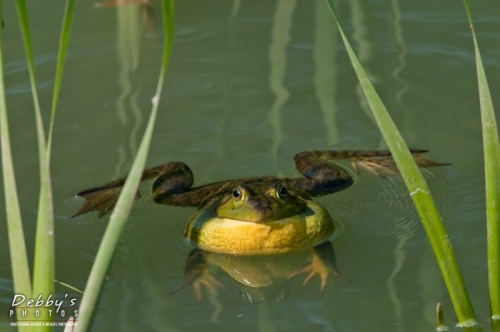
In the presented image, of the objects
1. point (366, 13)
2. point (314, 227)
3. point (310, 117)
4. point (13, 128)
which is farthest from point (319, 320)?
point (366, 13)

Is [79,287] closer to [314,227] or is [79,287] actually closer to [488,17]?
[314,227]

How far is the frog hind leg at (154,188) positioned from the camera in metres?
3.90

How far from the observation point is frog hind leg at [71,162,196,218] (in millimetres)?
3896

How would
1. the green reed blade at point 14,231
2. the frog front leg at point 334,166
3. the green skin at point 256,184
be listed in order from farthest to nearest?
the frog front leg at point 334,166 < the green skin at point 256,184 < the green reed blade at point 14,231

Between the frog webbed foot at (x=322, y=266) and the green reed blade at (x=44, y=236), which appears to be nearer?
the green reed blade at (x=44, y=236)

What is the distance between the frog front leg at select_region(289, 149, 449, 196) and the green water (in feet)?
0.20

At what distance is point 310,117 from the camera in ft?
16.0

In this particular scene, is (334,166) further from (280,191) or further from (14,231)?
(14,231)

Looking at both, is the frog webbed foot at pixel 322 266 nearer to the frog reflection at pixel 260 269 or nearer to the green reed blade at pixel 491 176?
the frog reflection at pixel 260 269

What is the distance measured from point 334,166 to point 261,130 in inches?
26.4

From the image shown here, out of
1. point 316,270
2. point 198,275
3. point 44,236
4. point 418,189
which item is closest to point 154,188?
point 198,275

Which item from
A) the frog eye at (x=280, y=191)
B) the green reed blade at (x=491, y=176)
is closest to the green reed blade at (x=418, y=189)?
the green reed blade at (x=491, y=176)

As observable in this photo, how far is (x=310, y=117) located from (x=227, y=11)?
2033 mm

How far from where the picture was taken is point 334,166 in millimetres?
4230
